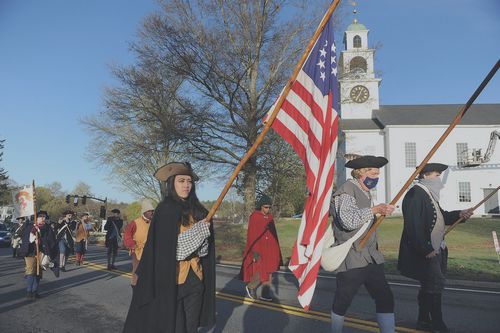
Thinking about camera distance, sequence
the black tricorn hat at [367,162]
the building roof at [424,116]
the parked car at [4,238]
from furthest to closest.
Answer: the building roof at [424,116], the parked car at [4,238], the black tricorn hat at [367,162]

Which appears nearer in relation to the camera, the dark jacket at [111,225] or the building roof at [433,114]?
the dark jacket at [111,225]

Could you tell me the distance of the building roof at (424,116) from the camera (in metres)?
45.0

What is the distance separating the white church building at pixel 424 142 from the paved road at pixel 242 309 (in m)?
31.0

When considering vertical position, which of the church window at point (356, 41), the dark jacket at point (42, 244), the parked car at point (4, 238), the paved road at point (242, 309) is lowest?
the parked car at point (4, 238)

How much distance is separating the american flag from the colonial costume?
1.96m

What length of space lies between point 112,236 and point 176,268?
11663mm

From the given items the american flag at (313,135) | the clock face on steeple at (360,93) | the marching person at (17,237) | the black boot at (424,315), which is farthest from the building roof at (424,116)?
the american flag at (313,135)

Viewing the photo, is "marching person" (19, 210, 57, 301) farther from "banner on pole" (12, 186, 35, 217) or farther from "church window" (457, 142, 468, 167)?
"church window" (457, 142, 468, 167)

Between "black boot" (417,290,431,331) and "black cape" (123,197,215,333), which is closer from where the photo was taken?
"black cape" (123,197,215,333)

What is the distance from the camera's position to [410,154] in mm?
44156

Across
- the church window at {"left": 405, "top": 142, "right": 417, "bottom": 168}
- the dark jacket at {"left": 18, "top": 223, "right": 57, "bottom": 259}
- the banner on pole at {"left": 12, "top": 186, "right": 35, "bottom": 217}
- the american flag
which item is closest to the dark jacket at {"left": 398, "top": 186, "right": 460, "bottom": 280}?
the american flag

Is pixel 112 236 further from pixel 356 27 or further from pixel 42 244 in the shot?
pixel 356 27

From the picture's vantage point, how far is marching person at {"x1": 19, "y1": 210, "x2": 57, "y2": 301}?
28.5 feet

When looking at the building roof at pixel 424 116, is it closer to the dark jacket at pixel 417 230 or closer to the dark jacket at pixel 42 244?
the dark jacket at pixel 42 244
